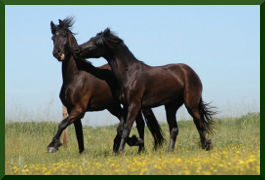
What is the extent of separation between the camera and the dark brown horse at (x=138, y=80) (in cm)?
920

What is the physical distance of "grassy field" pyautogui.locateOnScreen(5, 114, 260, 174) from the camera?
672cm

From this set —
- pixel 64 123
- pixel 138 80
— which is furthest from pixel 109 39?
pixel 64 123

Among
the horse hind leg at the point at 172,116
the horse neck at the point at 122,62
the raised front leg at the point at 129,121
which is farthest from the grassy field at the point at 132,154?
the horse neck at the point at 122,62

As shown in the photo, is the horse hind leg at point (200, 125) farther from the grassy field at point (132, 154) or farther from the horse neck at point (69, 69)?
the horse neck at point (69, 69)

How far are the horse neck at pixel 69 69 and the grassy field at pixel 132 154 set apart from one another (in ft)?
6.06

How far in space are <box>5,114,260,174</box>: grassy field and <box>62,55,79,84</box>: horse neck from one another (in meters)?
1.85

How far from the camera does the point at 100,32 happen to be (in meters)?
9.60

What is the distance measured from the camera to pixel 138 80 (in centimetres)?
928

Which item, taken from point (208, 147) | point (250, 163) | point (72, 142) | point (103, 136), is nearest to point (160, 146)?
point (208, 147)

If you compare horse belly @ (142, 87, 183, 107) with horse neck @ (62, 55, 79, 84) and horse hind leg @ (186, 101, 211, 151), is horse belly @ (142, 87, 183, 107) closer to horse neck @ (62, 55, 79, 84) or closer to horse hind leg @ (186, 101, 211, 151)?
horse hind leg @ (186, 101, 211, 151)

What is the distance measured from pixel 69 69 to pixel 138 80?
5.87ft

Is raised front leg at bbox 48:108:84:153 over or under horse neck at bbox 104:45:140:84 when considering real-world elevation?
under

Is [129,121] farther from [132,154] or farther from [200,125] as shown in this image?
[200,125]

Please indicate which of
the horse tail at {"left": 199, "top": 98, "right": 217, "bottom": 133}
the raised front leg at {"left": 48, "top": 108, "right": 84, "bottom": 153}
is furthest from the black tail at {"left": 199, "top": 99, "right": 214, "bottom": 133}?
the raised front leg at {"left": 48, "top": 108, "right": 84, "bottom": 153}
